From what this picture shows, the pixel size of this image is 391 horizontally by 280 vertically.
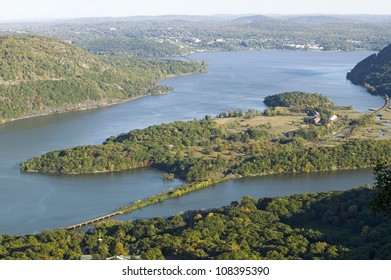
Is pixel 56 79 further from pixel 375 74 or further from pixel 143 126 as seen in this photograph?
pixel 375 74

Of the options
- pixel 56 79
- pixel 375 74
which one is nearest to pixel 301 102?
pixel 375 74

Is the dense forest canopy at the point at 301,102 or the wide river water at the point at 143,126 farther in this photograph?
the dense forest canopy at the point at 301,102

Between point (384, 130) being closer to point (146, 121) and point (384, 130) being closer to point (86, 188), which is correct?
point (146, 121)

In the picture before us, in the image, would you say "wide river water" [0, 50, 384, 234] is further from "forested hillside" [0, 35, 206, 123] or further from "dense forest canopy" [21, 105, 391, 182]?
"forested hillside" [0, 35, 206, 123]

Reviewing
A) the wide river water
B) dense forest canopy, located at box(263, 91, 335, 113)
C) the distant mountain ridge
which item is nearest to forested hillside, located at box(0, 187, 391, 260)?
the wide river water

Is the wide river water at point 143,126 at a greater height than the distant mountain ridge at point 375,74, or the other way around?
the distant mountain ridge at point 375,74

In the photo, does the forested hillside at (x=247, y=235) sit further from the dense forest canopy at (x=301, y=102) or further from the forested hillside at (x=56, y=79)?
the forested hillside at (x=56, y=79)

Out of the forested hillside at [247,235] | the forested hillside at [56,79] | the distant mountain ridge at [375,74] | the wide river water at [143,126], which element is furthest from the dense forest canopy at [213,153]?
the distant mountain ridge at [375,74]
